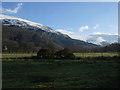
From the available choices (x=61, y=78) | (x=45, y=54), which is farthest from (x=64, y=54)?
(x=61, y=78)

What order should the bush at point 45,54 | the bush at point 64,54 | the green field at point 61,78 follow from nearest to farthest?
the green field at point 61,78 < the bush at point 64,54 < the bush at point 45,54

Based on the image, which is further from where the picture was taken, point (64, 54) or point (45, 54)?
point (64, 54)

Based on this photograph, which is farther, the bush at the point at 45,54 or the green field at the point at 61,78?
the bush at the point at 45,54

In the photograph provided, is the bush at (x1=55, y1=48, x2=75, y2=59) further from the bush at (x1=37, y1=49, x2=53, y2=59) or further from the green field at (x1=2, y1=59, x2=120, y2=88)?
the green field at (x1=2, y1=59, x2=120, y2=88)

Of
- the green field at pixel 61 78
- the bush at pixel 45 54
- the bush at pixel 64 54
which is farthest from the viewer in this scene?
→ the bush at pixel 45 54

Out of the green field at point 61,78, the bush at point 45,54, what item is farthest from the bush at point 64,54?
the green field at point 61,78

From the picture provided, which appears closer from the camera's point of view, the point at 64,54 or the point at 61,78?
the point at 61,78

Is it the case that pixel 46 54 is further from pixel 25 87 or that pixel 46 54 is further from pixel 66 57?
pixel 25 87

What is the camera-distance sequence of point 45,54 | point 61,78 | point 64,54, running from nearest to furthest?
point 61,78 < point 45,54 < point 64,54

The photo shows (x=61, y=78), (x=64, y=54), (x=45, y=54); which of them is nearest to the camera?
(x=61, y=78)

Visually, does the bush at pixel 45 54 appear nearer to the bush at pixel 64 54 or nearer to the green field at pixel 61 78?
the bush at pixel 64 54

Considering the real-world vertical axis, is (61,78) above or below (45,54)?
below

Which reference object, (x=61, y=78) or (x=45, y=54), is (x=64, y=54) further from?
(x=61, y=78)

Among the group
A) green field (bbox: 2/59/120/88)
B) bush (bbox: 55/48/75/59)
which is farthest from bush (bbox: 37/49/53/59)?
green field (bbox: 2/59/120/88)
